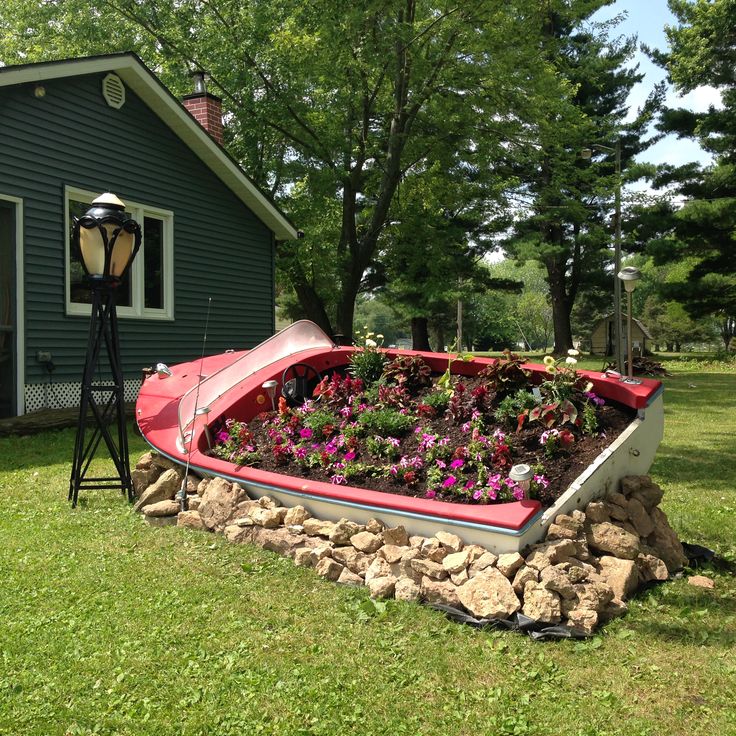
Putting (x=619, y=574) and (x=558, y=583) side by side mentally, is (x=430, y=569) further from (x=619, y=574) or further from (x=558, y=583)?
(x=619, y=574)

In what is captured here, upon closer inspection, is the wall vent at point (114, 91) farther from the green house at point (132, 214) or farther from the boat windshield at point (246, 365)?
the boat windshield at point (246, 365)

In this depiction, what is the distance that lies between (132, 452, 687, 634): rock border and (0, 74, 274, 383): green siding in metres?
5.86

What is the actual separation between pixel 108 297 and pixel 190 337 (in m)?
6.22

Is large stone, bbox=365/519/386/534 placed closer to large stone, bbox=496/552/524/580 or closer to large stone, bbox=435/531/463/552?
large stone, bbox=435/531/463/552

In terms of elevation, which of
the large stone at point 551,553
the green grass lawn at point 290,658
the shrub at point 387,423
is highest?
the shrub at point 387,423

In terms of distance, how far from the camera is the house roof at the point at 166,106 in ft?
28.6

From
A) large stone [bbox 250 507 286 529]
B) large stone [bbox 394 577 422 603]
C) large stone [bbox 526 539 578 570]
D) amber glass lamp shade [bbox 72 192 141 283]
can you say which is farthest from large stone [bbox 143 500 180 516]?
large stone [bbox 526 539 578 570]

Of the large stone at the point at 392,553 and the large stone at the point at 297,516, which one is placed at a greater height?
the large stone at the point at 297,516

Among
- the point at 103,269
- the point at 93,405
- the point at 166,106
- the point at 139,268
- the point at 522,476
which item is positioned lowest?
the point at 522,476

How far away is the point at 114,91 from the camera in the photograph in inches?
395

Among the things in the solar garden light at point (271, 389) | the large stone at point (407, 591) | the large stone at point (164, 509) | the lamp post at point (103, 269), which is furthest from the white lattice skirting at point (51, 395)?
the large stone at point (407, 591)

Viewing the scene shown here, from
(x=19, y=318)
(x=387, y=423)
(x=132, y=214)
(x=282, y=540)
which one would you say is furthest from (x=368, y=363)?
(x=132, y=214)

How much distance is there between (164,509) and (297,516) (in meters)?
1.11

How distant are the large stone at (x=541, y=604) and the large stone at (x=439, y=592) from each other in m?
0.33
